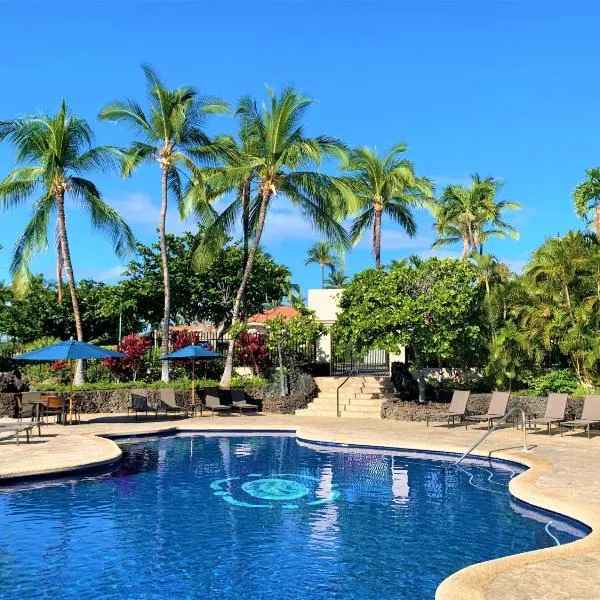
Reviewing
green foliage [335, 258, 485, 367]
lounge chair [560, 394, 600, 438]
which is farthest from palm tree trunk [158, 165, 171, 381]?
lounge chair [560, 394, 600, 438]

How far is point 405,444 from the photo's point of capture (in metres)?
14.9

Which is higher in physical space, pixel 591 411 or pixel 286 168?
pixel 286 168

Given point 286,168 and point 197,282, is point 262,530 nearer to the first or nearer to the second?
point 286,168

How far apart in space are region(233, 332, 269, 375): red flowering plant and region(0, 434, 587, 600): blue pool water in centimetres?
1309

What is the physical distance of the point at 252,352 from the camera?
2689 cm

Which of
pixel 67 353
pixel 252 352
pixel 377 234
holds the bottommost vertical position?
pixel 67 353

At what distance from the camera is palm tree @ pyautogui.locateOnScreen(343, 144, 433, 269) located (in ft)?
102

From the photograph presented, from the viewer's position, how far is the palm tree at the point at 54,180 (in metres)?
24.0

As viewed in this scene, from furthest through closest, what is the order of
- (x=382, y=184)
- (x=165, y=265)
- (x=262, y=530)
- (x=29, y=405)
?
(x=382, y=184), (x=165, y=265), (x=29, y=405), (x=262, y=530)

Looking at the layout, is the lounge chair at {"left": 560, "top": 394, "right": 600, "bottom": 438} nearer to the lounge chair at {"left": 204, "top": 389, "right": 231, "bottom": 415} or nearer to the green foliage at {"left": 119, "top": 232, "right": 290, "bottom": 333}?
the lounge chair at {"left": 204, "top": 389, "right": 231, "bottom": 415}

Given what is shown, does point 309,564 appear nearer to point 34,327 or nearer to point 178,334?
point 178,334

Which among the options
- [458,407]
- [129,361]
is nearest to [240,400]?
[129,361]

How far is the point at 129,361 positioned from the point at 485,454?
16.3m

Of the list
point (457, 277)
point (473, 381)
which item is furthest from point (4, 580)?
point (473, 381)
